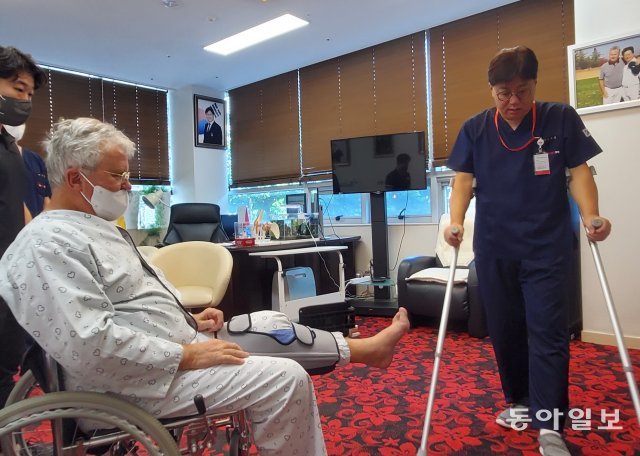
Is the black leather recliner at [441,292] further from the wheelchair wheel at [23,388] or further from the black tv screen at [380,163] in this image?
the wheelchair wheel at [23,388]

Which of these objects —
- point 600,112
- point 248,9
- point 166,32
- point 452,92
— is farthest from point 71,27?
point 600,112

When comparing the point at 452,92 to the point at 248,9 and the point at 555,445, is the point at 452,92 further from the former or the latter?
the point at 555,445

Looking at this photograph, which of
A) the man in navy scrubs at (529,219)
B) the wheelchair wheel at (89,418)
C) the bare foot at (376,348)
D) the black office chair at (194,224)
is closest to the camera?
the wheelchair wheel at (89,418)

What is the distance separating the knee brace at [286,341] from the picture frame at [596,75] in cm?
252

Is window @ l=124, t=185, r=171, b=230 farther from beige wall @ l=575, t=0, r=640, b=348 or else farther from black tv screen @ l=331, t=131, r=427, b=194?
beige wall @ l=575, t=0, r=640, b=348

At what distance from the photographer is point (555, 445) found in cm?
155

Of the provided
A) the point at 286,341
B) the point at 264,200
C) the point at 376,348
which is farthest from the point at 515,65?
the point at 264,200

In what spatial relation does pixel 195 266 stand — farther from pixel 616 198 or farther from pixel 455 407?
pixel 616 198

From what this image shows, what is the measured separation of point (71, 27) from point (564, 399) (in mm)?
4550

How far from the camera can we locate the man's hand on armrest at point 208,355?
3.54 feet

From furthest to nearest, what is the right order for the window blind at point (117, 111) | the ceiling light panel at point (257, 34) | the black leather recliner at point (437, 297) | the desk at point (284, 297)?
1. the window blind at point (117, 111)
2. the ceiling light panel at point (257, 34)
3. the desk at point (284, 297)
4. the black leather recliner at point (437, 297)

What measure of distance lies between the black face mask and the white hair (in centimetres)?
52

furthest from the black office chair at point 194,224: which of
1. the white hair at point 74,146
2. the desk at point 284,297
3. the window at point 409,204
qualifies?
the white hair at point 74,146

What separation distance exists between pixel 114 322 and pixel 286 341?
0.47m
